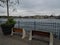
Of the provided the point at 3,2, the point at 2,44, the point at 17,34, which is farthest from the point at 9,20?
the point at 2,44

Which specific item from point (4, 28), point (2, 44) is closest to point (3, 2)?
point (4, 28)

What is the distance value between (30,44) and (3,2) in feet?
23.9

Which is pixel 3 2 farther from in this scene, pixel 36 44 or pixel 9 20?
pixel 36 44

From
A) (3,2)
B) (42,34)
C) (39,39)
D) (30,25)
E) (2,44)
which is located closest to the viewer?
(2,44)

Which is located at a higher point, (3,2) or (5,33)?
(3,2)

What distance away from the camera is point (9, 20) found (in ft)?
35.1

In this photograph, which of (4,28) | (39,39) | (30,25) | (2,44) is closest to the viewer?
(2,44)

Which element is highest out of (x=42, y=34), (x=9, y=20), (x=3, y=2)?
(x=3, y=2)

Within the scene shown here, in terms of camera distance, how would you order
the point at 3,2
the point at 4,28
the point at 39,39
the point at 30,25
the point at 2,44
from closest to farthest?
the point at 2,44 < the point at 39,39 < the point at 4,28 < the point at 3,2 < the point at 30,25

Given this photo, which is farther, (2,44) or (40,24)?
(40,24)

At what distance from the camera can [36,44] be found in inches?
279

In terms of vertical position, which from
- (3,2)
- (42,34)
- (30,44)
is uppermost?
(3,2)

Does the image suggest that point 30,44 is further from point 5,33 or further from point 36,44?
point 5,33

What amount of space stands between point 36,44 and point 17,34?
3507 mm
